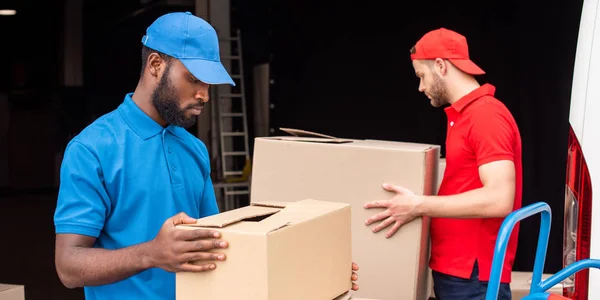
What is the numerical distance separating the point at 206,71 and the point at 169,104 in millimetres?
130

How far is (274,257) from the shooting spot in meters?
1.45

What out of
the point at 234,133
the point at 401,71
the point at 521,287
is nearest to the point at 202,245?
the point at 521,287

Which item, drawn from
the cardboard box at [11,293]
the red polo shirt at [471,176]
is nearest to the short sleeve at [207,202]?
the red polo shirt at [471,176]

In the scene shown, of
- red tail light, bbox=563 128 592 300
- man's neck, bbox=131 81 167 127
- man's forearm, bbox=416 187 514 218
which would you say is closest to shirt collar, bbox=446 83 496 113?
man's forearm, bbox=416 187 514 218

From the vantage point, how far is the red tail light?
199cm

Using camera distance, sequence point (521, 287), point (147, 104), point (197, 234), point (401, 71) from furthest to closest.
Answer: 1. point (401, 71)
2. point (521, 287)
3. point (147, 104)
4. point (197, 234)

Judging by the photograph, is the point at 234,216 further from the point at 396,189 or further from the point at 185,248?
the point at 396,189

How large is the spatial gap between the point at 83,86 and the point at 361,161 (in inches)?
345

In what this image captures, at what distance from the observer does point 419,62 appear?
263cm

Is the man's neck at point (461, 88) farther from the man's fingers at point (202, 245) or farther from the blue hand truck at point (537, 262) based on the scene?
the man's fingers at point (202, 245)

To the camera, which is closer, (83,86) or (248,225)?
(248,225)

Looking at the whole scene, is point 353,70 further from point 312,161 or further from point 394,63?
point 312,161

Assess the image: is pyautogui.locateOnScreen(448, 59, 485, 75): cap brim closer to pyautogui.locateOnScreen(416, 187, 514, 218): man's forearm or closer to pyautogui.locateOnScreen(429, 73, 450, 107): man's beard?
pyautogui.locateOnScreen(429, 73, 450, 107): man's beard

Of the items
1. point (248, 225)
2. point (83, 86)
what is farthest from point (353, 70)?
point (83, 86)
